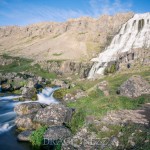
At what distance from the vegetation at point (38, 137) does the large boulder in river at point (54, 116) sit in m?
1.66

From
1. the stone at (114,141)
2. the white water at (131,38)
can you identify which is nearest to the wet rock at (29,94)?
the stone at (114,141)

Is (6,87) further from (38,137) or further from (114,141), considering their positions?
(114,141)

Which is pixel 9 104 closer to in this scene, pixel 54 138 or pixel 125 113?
pixel 54 138

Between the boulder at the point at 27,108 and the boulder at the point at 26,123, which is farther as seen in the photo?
the boulder at the point at 27,108

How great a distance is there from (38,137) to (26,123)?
5797 mm

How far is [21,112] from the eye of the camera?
4028 centimetres

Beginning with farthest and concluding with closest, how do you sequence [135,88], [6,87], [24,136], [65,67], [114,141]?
1. [65,67]
2. [6,87]
3. [135,88]
4. [24,136]
5. [114,141]

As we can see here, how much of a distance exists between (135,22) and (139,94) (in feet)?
433

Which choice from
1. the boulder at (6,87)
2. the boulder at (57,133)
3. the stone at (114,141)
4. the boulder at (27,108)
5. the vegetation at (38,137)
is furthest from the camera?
the boulder at (6,87)

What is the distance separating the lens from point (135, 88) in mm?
37406

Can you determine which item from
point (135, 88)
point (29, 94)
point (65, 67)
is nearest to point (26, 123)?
point (135, 88)

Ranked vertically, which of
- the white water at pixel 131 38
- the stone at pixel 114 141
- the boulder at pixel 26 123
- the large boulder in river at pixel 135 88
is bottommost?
the boulder at pixel 26 123

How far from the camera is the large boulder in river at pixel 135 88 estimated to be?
122 feet

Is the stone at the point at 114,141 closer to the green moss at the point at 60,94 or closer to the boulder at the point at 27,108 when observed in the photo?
the boulder at the point at 27,108
